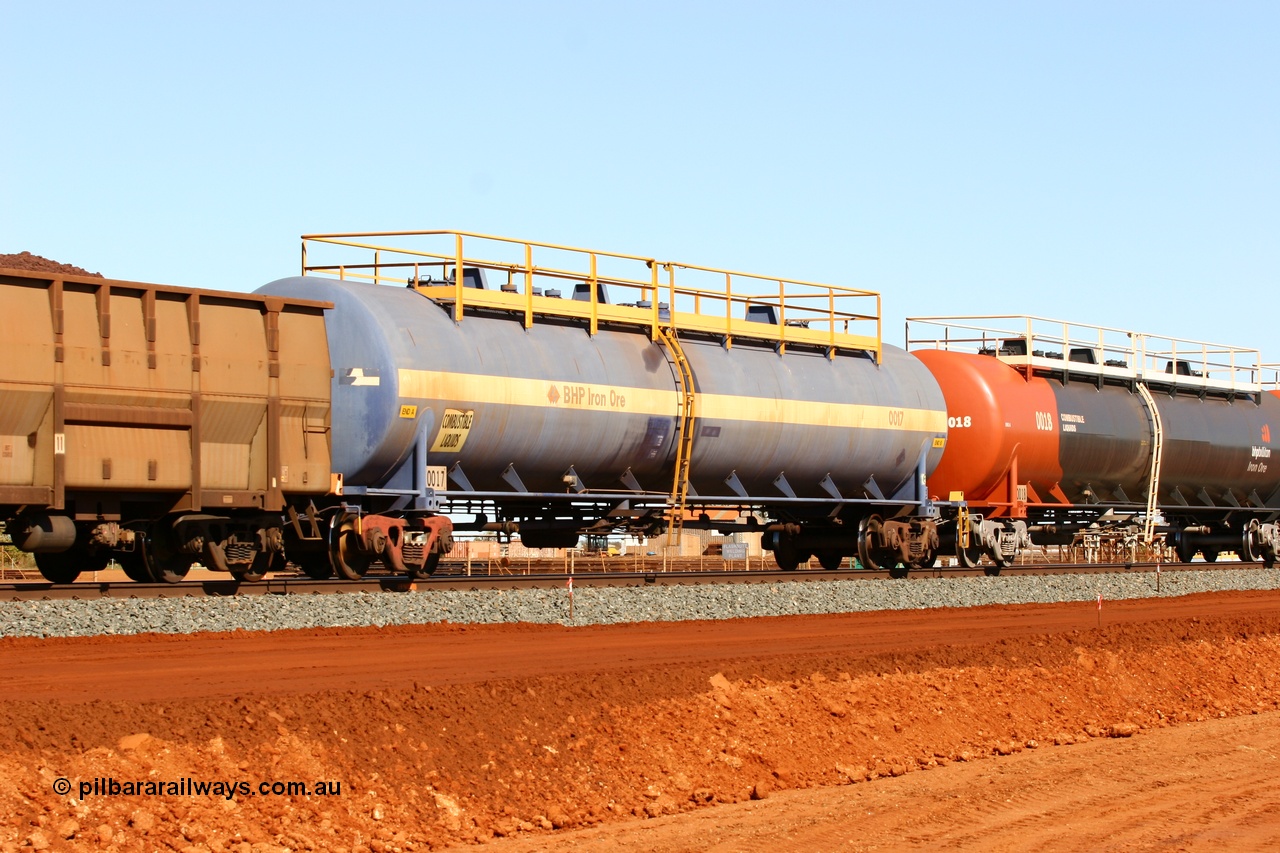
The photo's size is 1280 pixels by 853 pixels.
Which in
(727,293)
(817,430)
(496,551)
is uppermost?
(727,293)

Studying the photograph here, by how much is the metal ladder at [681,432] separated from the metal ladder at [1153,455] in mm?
13080

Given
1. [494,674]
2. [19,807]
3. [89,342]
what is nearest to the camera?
[19,807]

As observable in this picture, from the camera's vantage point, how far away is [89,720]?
11.5m

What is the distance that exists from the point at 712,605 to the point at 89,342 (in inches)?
387

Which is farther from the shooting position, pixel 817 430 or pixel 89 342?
pixel 817 430

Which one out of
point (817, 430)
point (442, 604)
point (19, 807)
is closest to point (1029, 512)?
point (817, 430)

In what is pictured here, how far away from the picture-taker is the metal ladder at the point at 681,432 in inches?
991

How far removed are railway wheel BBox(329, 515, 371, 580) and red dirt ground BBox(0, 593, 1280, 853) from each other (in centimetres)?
264

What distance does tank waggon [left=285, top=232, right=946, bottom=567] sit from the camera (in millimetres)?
22109

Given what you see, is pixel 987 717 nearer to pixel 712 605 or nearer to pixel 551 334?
pixel 712 605

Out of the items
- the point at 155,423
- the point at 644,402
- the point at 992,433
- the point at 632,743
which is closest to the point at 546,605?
the point at 644,402

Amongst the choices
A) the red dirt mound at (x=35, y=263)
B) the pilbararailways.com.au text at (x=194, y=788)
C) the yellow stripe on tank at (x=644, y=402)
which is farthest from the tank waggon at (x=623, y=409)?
the red dirt mound at (x=35, y=263)

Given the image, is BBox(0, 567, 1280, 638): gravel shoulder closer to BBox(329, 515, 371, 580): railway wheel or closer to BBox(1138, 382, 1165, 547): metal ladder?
BBox(329, 515, 371, 580): railway wheel

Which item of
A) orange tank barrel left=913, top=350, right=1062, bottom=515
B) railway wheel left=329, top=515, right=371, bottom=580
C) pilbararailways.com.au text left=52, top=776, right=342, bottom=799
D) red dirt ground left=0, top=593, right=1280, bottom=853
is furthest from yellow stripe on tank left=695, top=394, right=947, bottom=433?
pilbararailways.com.au text left=52, top=776, right=342, bottom=799
